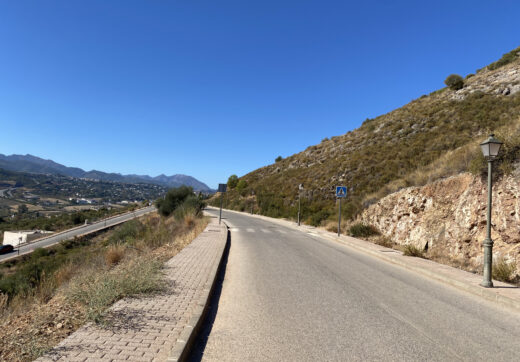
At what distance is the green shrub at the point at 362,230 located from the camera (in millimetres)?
16539

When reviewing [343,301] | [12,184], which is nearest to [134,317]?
[343,301]

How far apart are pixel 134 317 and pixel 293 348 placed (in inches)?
90.5

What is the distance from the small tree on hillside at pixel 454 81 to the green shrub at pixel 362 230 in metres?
34.7

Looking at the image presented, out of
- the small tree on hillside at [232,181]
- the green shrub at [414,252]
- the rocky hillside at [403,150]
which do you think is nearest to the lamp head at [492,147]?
the green shrub at [414,252]

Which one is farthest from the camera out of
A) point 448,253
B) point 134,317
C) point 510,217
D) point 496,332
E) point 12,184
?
point 12,184

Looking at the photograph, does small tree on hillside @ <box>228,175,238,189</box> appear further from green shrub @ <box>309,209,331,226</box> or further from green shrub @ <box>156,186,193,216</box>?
green shrub @ <box>309,209,331,226</box>

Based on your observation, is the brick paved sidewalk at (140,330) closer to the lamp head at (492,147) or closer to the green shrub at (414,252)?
the lamp head at (492,147)

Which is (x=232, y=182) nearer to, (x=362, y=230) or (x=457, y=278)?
(x=362, y=230)

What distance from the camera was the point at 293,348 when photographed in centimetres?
391

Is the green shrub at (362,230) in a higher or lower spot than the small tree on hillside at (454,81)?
lower

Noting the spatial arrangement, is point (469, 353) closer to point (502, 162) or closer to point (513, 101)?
point (502, 162)

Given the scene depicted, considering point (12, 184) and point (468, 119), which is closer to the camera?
point (468, 119)

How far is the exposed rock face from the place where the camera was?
8.59 meters

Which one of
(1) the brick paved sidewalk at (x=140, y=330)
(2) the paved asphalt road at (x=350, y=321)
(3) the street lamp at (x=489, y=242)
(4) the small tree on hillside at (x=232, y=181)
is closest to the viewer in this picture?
(1) the brick paved sidewalk at (x=140, y=330)
